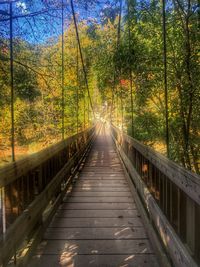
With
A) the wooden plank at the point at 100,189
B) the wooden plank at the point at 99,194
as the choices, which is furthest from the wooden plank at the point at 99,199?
the wooden plank at the point at 100,189

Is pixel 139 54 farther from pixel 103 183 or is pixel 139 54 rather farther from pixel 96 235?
pixel 96 235

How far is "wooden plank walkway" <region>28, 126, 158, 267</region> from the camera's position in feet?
7.60

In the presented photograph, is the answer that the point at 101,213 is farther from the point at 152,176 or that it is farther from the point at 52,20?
the point at 52,20

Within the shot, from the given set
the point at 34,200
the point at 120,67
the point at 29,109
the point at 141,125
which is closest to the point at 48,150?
the point at 34,200

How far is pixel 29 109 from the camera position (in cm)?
1279

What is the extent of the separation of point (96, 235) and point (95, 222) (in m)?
0.35

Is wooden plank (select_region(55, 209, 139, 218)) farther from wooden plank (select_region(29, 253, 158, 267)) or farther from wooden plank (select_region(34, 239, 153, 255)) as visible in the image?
wooden plank (select_region(29, 253, 158, 267))

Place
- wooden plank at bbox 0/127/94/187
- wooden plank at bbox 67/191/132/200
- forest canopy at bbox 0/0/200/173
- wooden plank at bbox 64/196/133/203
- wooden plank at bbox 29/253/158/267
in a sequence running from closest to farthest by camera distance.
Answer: wooden plank at bbox 0/127/94/187 < wooden plank at bbox 29/253/158/267 < forest canopy at bbox 0/0/200/173 < wooden plank at bbox 64/196/133/203 < wooden plank at bbox 67/191/132/200

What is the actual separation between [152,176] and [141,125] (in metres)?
6.22

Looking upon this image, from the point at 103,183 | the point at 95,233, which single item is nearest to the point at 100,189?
the point at 103,183

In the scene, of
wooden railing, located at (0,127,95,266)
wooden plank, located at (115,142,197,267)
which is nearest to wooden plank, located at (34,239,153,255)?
wooden railing, located at (0,127,95,266)

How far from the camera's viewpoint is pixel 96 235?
2.79 metres

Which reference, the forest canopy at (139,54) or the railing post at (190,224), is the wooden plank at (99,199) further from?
the railing post at (190,224)

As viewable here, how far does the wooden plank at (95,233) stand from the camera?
2740 mm
